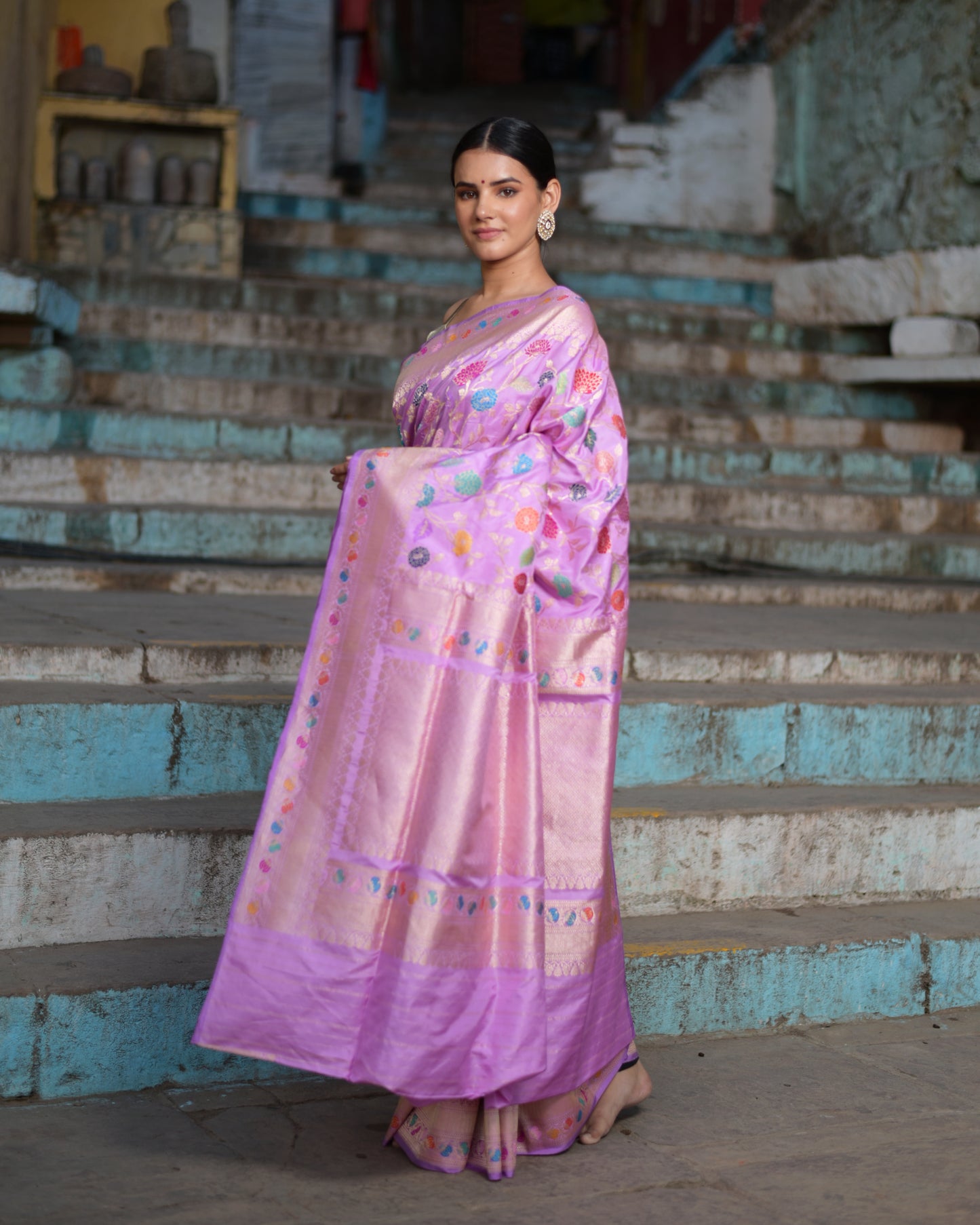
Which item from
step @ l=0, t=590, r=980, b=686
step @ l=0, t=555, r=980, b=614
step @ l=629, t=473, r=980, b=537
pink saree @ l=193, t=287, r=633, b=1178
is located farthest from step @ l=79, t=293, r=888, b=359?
pink saree @ l=193, t=287, r=633, b=1178

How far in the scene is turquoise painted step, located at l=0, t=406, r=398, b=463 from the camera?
230 inches

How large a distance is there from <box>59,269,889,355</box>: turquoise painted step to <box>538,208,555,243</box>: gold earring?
471cm

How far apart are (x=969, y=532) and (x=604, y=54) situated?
14594 millimetres

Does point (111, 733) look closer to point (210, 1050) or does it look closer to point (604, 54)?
point (210, 1050)

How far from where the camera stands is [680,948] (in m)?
3.12

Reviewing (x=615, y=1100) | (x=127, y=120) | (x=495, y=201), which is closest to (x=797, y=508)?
(x=495, y=201)

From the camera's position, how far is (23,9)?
752 cm

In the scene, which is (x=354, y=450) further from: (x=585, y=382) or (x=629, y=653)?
(x=585, y=382)

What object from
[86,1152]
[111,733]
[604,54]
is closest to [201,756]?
[111,733]

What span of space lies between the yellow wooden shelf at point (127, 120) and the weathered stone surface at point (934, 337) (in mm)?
3586

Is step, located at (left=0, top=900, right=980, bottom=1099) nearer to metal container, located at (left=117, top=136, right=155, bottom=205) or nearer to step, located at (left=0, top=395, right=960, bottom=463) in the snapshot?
step, located at (left=0, top=395, right=960, bottom=463)

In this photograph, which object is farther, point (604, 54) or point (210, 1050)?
point (604, 54)

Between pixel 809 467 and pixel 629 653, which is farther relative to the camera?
pixel 809 467

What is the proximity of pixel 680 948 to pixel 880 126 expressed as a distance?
257 inches
